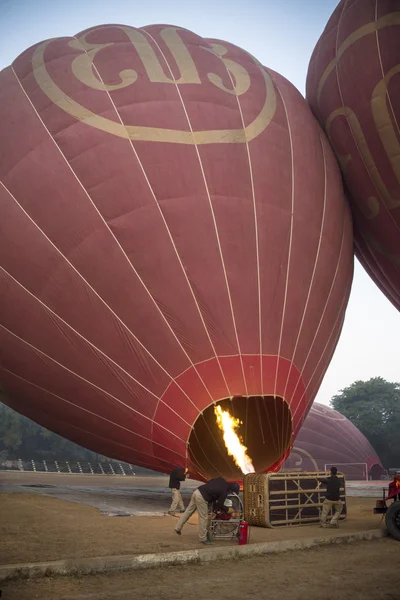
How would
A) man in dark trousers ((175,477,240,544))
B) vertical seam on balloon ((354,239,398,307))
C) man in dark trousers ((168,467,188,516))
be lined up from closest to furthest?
1. man in dark trousers ((175,477,240,544))
2. man in dark trousers ((168,467,188,516))
3. vertical seam on balloon ((354,239,398,307))

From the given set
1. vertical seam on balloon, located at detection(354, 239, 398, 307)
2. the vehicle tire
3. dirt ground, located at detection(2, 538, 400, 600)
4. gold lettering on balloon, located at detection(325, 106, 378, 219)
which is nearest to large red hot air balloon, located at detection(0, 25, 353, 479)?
gold lettering on balloon, located at detection(325, 106, 378, 219)

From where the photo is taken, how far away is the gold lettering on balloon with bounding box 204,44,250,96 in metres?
13.0

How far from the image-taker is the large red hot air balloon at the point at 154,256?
445 inches

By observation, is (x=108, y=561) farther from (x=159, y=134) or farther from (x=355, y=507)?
(x=355, y=507)

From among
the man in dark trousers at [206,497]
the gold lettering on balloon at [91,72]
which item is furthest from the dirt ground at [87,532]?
the gold lettering on balloon at [91,72]

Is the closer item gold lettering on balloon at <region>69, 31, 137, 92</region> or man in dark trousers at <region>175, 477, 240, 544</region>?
man in dark trousers at <region>175, 477, 240, 544</region>

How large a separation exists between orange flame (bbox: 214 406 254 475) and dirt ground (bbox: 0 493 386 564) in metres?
1.74

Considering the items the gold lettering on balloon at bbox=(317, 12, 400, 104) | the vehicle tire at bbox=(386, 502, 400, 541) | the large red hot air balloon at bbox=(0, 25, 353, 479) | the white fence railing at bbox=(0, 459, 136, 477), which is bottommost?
the white fence railing at bbox=(0, 459, 136, 477)

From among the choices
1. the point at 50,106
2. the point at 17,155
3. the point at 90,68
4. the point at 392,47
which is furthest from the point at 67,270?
the point at 392,47

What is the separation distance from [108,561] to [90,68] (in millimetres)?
10279

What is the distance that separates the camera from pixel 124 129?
11.9 meters

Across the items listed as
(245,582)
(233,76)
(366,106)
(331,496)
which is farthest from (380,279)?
(245,582)

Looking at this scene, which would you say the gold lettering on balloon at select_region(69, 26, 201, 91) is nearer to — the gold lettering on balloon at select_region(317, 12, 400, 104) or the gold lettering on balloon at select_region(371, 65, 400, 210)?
the gold lettering on balloon at select_region(317, 12, 400, 104)

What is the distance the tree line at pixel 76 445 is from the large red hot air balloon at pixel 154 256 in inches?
1717
